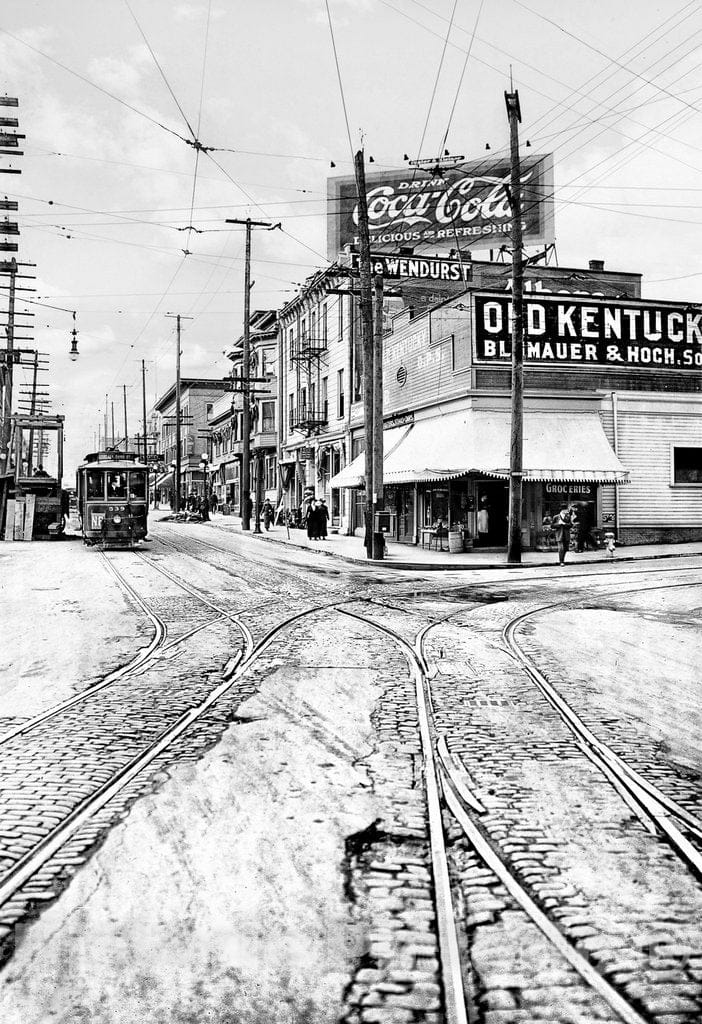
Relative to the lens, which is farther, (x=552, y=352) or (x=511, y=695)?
(x=552, y=352)

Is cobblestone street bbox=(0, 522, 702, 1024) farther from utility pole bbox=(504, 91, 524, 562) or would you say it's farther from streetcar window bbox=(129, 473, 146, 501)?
streetcar window bbox=(129, 473, 146, 501)

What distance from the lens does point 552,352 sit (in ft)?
86.2

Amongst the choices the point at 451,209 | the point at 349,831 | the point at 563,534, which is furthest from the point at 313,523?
the point at 349,831

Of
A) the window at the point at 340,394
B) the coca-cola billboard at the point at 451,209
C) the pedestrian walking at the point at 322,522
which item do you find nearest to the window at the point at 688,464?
the pedestrian walking at the point at 322,522

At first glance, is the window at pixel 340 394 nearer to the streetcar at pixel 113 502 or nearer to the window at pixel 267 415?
the streetcar at pixel 113 502

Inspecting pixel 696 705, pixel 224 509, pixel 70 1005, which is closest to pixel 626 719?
pixel 696 705

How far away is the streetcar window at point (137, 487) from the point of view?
97.0ft

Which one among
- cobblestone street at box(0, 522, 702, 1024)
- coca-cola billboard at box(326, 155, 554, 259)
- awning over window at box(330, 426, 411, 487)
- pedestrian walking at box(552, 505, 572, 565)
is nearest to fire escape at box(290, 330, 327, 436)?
coca-cola billboard at box(326, 155, 554, 259)

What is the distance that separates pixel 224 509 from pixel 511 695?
62793mm

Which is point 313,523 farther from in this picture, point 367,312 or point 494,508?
point 367,312

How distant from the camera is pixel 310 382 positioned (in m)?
45.2

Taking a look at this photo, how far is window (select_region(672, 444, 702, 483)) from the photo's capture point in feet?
89.2

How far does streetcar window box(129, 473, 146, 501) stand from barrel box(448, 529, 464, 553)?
10752 mm

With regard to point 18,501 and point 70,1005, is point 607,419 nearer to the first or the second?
point 18,501
